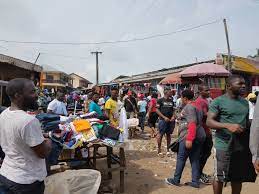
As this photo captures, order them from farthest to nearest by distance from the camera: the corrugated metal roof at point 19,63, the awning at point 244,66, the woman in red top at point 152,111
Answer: the awning at point 244,66 < the corrugated metal roof at point 19,63 < the woman in red top at point 152,111

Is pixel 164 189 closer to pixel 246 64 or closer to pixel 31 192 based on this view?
pixel 31 192

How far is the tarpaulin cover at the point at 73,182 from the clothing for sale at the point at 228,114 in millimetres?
1670

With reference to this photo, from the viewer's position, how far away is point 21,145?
2756mm

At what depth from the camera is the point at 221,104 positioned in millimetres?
4406

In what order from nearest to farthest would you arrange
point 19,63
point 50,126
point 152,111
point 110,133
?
point 50,126
point 110,133
point 152,111
point 19,63

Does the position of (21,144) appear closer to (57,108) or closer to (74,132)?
(74,132)

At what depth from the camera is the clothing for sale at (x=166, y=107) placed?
29.9 ft

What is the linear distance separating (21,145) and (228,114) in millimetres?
2555

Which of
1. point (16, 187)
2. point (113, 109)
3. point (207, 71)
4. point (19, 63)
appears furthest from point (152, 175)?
point (19, 63)

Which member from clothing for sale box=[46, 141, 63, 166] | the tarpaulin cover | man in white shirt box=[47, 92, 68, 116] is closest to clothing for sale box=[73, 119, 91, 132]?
clothing for sale box=[46, 141, 63, 166]

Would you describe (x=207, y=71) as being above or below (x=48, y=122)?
above

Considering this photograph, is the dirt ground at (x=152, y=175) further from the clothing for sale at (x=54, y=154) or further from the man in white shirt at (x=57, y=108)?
the man in white shirt at (x=57, y=108)

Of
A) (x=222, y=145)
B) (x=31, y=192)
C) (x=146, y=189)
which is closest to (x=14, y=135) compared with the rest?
(x=31, y=192)

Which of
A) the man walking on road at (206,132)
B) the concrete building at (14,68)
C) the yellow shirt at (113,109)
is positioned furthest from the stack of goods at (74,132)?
the concrete building at (14,68)
